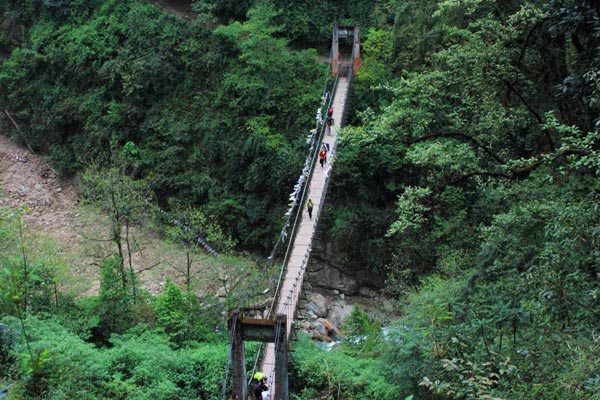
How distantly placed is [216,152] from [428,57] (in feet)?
31.6

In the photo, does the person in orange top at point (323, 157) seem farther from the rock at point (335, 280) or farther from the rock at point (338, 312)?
the rock at point (338, 312)

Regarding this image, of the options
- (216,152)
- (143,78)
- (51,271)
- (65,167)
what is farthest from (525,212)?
(65,167)

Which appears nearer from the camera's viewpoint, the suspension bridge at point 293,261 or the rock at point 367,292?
the suspension bridge at point 293,261

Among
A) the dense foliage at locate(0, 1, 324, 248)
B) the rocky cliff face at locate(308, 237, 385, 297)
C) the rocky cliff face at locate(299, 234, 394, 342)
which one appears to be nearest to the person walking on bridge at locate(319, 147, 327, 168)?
the rocky cliff face at locate(299, 234, 394, 342)

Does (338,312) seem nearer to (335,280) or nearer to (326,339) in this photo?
(335,280)

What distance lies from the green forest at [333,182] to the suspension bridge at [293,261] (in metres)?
0.83

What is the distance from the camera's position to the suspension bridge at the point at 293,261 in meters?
13.9

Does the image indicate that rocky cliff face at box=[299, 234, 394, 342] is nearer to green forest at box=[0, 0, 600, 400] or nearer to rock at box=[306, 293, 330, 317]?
rock at box=[306, 293, 330, 317]

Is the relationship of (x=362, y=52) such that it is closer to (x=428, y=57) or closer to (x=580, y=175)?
(x=428, y=57)

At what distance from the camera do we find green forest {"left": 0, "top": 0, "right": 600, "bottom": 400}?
10.8 metres

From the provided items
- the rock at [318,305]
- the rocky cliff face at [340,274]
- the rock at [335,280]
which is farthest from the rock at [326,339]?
the rock at [335,280]

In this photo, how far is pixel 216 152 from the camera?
27156 mm

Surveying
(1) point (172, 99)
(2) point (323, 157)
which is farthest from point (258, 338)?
(1) point (172, 99)

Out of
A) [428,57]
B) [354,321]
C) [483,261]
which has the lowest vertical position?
[354,321]
